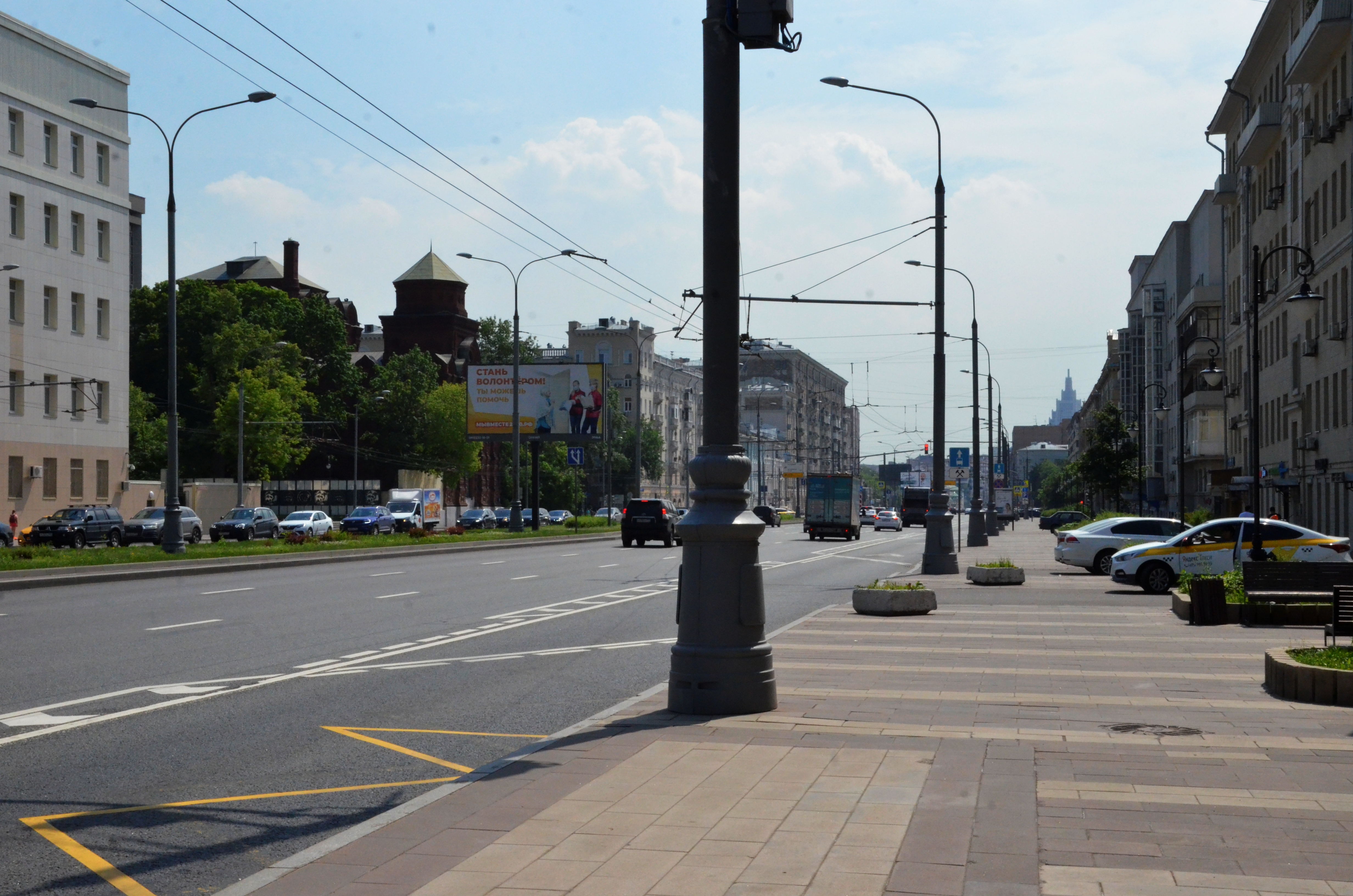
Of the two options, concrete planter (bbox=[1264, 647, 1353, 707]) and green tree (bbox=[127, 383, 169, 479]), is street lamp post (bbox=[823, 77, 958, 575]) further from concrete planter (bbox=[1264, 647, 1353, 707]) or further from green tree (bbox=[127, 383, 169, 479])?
green tree (bbox=[127, 383, 169, 479])

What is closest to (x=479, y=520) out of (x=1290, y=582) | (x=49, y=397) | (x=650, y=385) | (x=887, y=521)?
(x=887, y=521)

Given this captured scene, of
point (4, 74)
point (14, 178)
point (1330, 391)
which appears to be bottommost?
point (1330, 391)

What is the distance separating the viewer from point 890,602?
63.8 feet

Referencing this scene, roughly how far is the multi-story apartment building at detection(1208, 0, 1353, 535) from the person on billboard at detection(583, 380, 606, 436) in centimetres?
2832

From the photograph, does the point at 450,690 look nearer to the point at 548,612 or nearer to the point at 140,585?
the point at 548,612

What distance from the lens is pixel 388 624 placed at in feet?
59.8

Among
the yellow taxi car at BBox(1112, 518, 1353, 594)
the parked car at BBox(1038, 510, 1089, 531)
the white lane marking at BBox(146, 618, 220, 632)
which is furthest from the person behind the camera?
the parked car at BBox(1038, 510, 1089, 531)

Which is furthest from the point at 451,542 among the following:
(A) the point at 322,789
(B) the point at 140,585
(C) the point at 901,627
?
(A) the point at 322,789

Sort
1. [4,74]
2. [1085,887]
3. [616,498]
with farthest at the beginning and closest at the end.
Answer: [616,498] → [4,74] → [1085,887]

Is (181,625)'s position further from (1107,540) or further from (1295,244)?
(1295,244)

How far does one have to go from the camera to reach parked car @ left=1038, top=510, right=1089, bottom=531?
79938 millimetres

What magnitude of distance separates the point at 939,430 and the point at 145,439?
70473mm

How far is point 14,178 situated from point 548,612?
45.6 m

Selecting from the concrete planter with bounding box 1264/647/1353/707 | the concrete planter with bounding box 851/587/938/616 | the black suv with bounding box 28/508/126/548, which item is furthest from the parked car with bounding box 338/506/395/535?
the concrete planter with bounding box 1264/647/1353/707
